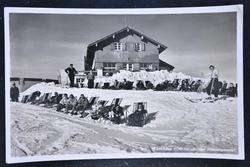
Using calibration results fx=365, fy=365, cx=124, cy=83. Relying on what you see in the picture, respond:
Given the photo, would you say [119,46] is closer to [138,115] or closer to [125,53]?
[125,53]

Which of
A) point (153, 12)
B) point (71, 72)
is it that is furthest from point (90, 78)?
point (153, 12)

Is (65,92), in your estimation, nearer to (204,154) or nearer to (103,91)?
(103,91)

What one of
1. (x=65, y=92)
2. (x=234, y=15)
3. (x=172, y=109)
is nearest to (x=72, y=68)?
(x=65, y=92)

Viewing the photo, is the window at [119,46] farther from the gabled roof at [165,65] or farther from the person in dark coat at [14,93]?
the person in dark coat at [14,93]

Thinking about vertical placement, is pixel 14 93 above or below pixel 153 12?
below

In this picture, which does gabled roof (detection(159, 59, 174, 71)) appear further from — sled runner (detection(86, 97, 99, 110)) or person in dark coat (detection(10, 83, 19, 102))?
person in dark coat (detection(10, 83, 19, 102))

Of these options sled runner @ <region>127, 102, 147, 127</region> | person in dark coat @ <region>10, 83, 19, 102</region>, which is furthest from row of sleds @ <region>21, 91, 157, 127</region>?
person in dark coat @ <region>10, 83, 19, 102</region>
